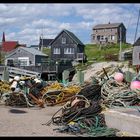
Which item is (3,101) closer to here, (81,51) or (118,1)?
(118,1)

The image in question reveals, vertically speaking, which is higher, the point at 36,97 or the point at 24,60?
the point at 24,60

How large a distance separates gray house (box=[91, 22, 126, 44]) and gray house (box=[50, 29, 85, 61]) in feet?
107

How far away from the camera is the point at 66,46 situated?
69.0m

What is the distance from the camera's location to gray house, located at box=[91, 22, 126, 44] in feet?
338

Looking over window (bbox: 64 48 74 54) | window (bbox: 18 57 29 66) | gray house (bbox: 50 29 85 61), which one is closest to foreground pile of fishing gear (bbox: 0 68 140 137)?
window (bbox: 18 57 29 66)

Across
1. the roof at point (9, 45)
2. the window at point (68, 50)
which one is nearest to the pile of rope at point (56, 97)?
the window at point (68, 50)

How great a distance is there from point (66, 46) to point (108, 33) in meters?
39.1

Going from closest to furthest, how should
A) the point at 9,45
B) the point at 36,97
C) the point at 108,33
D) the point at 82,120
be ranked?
the point at 82,120 → the point at 36,97 → the point at 9,45 → the point at 108,33

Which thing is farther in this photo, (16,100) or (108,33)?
(108,33)

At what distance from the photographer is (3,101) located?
15.2 m

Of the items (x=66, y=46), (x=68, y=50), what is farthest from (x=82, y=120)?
(x=66, y=46)

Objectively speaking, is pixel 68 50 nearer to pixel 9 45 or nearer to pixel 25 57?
pixel 25 57

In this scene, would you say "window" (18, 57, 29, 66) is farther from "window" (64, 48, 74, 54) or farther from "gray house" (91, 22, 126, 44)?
"gray house" (91, 22, 126, 44)

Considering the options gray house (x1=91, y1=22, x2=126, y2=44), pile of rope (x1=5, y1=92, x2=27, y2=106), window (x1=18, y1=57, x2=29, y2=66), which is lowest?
pile of rope (x1=5, y1=92, x2=27, y2=106)
